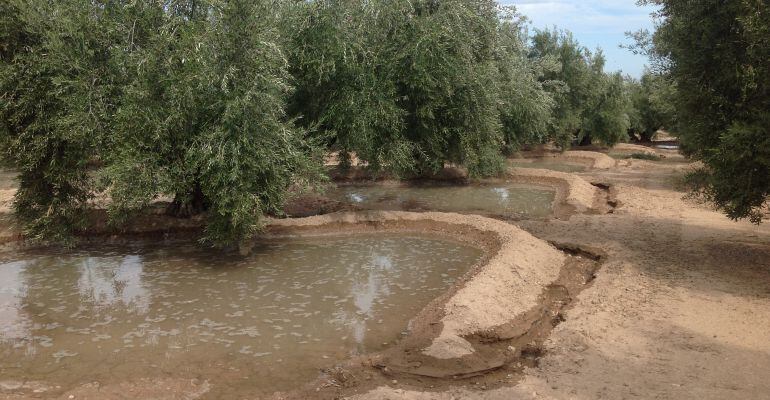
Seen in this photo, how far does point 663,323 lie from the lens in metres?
9.43

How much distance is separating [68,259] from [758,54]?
58.8 feet

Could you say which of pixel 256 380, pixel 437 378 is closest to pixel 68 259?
pixel 256 380

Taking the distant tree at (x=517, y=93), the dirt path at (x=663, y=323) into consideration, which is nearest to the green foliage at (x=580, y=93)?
the distant tree at (x=517, y=93)

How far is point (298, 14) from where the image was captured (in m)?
18.0

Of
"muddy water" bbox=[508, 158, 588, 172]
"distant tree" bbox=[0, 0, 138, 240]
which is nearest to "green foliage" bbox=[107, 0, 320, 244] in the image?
"distant tree" bbox=[0, 0, 138, 240]

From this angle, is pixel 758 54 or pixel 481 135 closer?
pixel 758 54

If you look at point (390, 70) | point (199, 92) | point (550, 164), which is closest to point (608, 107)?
point (550, 164)

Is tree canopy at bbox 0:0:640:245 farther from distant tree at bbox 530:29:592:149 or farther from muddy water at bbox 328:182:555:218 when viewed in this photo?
distant tree at bbox 530:29:592:149

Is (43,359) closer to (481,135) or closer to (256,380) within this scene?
(256,380)

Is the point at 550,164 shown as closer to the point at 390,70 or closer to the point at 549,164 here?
the point at 549,164

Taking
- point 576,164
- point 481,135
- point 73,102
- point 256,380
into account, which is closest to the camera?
point 256,380

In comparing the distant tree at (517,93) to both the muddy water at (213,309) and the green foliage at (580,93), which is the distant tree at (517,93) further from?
the muddy water at (213,309)

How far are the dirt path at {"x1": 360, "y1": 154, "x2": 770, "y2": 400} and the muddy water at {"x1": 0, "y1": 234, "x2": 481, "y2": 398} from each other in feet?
8.14

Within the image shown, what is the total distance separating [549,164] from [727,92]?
27562mm
